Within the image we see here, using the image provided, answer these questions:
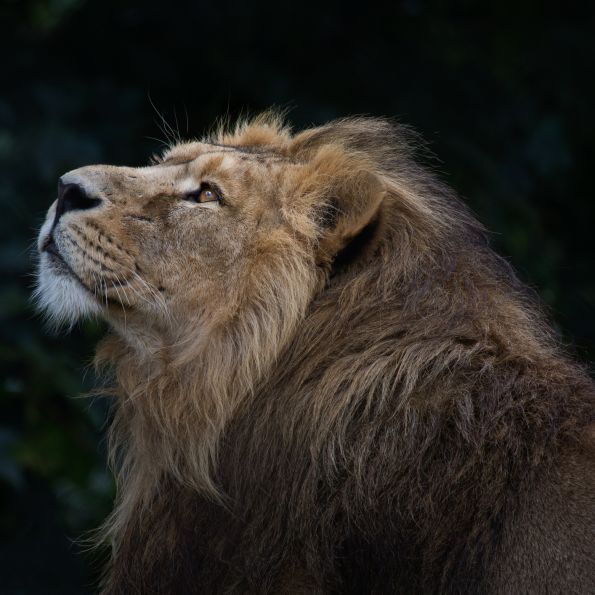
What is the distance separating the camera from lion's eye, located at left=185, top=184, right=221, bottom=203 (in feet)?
10.8

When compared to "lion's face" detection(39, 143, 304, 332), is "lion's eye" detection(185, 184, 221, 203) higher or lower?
higher

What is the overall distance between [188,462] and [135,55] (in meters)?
2.99

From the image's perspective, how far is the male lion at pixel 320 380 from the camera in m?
2.79

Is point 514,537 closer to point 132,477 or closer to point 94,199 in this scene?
point 132,477

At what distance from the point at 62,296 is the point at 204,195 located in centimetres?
48

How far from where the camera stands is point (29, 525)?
4.70m

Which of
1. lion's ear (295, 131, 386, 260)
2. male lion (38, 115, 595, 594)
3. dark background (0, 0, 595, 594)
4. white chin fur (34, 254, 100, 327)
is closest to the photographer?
male lion (38, 115, 595, 594)

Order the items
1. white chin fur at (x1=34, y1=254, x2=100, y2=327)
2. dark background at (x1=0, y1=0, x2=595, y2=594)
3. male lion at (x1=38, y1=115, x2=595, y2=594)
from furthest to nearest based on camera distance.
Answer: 1. dark background at (x1=0, y1=0, x2=595, y2=594)
2. white chin fur at (x1=34, y1=254, x2=100, y2=327)
3. male lion at (x1=38, y1=115, x2=595, y2=594)

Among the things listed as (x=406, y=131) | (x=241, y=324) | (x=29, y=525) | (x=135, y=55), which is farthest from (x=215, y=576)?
(x=135, y=55)

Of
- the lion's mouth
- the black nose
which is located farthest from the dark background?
the black nose

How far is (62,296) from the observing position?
10.8ft

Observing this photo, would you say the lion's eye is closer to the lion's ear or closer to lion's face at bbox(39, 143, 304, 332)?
lion's face at bbox(39, 143, 304, 332)

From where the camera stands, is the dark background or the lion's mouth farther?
the dark background

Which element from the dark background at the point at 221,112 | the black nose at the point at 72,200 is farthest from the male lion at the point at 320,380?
the dark background at the point at 221,112
